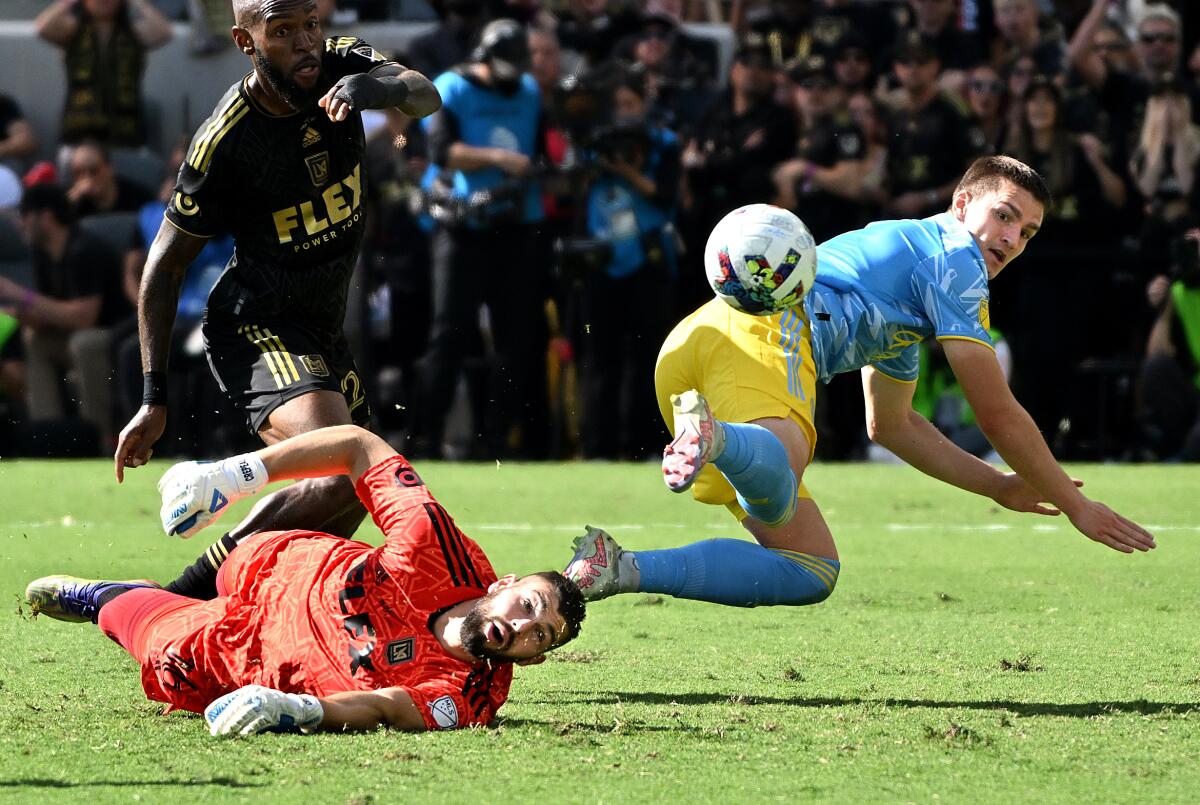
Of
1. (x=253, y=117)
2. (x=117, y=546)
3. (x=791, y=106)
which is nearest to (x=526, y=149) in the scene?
(x=791, y=106)

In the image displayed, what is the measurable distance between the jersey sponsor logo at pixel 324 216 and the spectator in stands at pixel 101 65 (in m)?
8.22

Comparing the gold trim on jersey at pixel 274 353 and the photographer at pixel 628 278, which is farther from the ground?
the gold trim on jersey at pixel 274 353

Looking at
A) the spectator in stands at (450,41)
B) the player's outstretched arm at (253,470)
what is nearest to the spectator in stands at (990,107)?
the spectator in stands at (450,41)

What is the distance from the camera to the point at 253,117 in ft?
19.0

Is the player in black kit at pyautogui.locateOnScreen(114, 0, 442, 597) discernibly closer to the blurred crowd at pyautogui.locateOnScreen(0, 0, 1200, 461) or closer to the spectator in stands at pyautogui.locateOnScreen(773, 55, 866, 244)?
the blurred crowd at pyautogui.locateOnScreen(0, 0, 1200, 461)

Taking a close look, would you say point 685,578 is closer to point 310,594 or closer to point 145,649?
point 310,594

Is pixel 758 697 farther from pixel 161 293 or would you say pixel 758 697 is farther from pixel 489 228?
pixel 489 228

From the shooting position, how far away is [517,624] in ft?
14.6

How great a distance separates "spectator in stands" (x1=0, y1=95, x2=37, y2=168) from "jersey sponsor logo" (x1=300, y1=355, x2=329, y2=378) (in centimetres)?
890

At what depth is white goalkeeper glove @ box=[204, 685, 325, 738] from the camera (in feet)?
14.8

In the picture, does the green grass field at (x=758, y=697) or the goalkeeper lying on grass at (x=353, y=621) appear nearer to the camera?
the green grass field at (x=758, y=697)

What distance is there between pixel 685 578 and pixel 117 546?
168 inches

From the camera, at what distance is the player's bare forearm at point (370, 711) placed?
458 cm

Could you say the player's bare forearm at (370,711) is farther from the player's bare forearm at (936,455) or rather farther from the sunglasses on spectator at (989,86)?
the sunglasses on spectator at (989,86)
